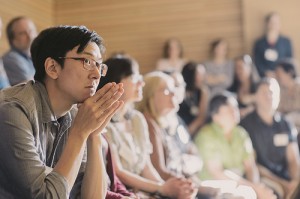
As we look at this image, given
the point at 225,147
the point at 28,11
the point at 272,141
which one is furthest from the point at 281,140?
the point at 28,11

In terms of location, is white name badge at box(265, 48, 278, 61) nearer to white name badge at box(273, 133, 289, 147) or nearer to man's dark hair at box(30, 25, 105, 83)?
white name badge at box(273, 133, 289, 147)

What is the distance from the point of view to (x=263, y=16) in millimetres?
5266

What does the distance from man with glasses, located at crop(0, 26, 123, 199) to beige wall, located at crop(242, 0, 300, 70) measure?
167 inches

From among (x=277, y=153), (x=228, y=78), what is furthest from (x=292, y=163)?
(x=228, y=78)

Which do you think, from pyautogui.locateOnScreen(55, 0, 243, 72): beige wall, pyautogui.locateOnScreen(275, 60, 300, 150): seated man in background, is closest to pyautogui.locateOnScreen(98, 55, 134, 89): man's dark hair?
pyautogui.locateOnScreen(275, 60, 300, 150): seated man in background

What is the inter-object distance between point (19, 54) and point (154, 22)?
3217 mm

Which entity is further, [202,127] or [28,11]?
[28,11]

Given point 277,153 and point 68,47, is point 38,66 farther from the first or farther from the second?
point 277,153

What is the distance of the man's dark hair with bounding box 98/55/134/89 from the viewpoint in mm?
1812

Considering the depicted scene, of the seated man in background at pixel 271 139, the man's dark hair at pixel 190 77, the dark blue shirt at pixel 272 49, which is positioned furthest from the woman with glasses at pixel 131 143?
the dark blue shirt at pixel 272 49

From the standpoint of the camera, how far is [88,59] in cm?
122

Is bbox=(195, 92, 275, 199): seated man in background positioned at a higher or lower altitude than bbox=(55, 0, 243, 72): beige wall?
lower

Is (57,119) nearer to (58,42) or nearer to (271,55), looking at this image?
(58,42)

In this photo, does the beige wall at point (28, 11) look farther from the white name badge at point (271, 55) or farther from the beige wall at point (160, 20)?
the white name badge at point (271, 55)
